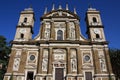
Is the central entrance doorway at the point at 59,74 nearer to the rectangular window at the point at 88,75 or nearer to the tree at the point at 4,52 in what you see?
the rectangular window at the point at 88,75

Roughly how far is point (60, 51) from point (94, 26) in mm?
7416

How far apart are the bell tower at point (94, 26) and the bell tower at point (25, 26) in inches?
387

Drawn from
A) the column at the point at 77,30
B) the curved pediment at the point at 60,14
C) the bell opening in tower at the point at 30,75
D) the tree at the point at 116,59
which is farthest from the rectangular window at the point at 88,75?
the tree at the point at 116,59

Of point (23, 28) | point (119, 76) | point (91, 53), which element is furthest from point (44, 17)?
point (119, 76)

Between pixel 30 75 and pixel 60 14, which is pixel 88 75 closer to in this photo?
pixel 30 75

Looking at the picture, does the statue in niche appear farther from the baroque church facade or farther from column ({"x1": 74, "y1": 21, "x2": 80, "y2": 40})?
column ({"x1": 74, "y1": 21, "x2": 80, "y2": 40})

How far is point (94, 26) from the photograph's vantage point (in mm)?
27406

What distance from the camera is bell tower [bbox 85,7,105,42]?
26359 millimetres

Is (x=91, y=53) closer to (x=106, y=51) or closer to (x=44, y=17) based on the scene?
(x=106, y=51)

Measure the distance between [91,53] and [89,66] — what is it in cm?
216

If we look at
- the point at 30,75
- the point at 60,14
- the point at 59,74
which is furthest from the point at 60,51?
the point at 60,14

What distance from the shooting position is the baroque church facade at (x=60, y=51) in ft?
75.3

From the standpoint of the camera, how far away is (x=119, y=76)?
33750 mm

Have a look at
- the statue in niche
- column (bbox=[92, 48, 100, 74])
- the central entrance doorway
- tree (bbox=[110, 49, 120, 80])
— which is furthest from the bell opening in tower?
tree (bbox=[110, 49, 120, 80])
